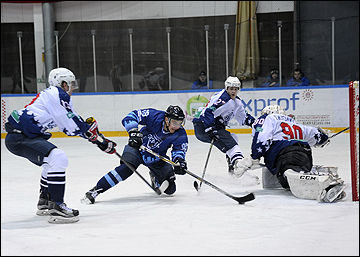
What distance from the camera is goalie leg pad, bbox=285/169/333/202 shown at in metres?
3.22

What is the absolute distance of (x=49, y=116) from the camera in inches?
115

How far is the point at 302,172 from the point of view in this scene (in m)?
3.35

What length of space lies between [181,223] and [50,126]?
3.40 feet

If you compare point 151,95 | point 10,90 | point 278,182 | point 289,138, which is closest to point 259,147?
point 289,138

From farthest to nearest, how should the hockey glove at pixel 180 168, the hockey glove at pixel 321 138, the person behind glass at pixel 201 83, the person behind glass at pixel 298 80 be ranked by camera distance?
1. the person behind glass at pixel 201 83
2. the person behind glass at pixel 298 80
3. the hockey glove at pixel 321 138
4. the hockey glove at pixel 180 168

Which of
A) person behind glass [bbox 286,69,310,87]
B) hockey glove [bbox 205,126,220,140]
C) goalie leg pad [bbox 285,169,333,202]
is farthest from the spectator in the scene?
goalie leg pad [bbox 285,169,333,202]

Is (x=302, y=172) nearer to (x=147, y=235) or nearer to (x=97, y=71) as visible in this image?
(x=147, y=235)

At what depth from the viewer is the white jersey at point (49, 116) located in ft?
9.49

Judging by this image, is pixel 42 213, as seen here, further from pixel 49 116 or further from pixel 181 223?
pixel 181 223

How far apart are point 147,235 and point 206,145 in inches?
176

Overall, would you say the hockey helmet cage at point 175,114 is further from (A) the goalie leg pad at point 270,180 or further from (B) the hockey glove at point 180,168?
(A) the goalie leg pad at point 270,180

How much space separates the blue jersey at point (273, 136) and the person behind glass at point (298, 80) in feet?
15.8

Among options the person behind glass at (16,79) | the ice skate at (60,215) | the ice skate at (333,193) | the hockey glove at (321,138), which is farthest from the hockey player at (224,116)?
the person behind glass at (16,79)

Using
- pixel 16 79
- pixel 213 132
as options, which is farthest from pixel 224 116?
pixel 16 79
